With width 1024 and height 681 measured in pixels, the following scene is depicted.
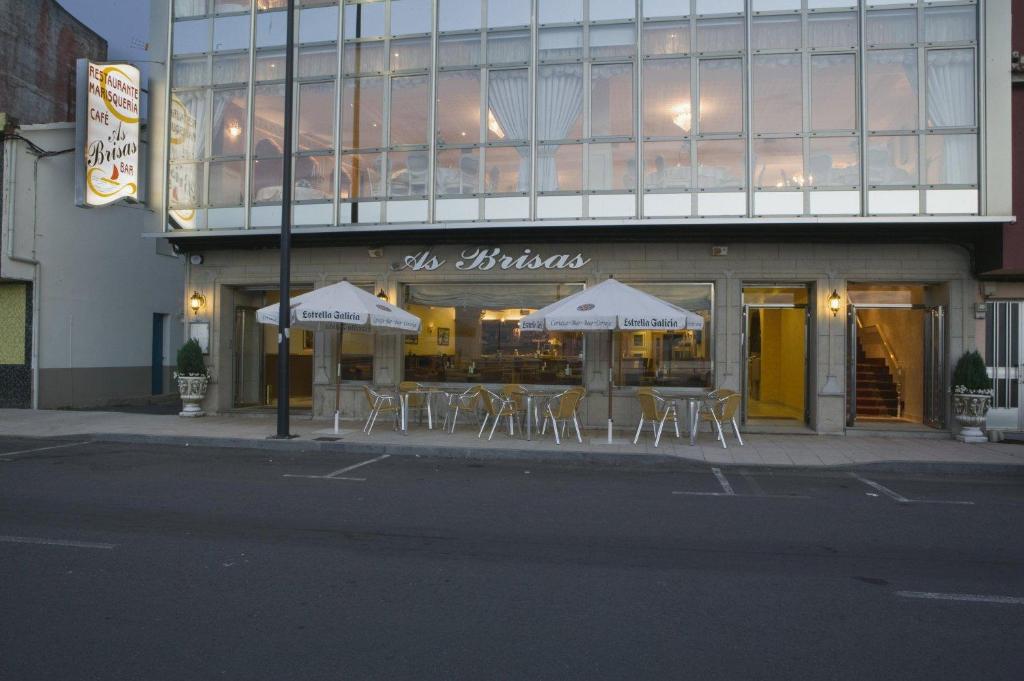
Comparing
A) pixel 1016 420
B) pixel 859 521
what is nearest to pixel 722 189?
pixel 1016 420

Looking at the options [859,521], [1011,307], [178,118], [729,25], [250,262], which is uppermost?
[729,25]

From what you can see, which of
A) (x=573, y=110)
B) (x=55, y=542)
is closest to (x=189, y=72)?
(x=573, y=110)

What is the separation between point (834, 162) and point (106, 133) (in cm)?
1533

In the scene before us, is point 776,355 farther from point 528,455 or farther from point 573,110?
point 528,455

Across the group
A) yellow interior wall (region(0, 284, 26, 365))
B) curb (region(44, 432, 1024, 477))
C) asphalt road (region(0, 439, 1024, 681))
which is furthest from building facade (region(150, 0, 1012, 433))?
asphalt road (region(0, 439, 1024, 681))

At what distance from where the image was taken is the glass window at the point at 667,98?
13484 millimetres

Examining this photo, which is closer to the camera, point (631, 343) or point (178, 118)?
point (631, 343)

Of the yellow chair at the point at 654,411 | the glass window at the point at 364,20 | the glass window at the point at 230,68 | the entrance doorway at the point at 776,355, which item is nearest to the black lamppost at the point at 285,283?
the glass window at the point at 364,20

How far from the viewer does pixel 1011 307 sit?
13.1 m

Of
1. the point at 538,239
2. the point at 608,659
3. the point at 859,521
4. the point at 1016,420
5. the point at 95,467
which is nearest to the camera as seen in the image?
the point at 608,659

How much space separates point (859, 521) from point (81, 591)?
22.2 ft

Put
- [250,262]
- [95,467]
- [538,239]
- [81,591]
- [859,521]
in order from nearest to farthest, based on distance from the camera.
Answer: [81,591] < [859,521] < [95,467] < [538,239] < [250,262]

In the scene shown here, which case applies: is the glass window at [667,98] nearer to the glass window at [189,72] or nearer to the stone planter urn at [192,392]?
the glass window at [189,72]

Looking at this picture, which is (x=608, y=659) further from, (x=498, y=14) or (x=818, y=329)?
(x=498, y=14)
